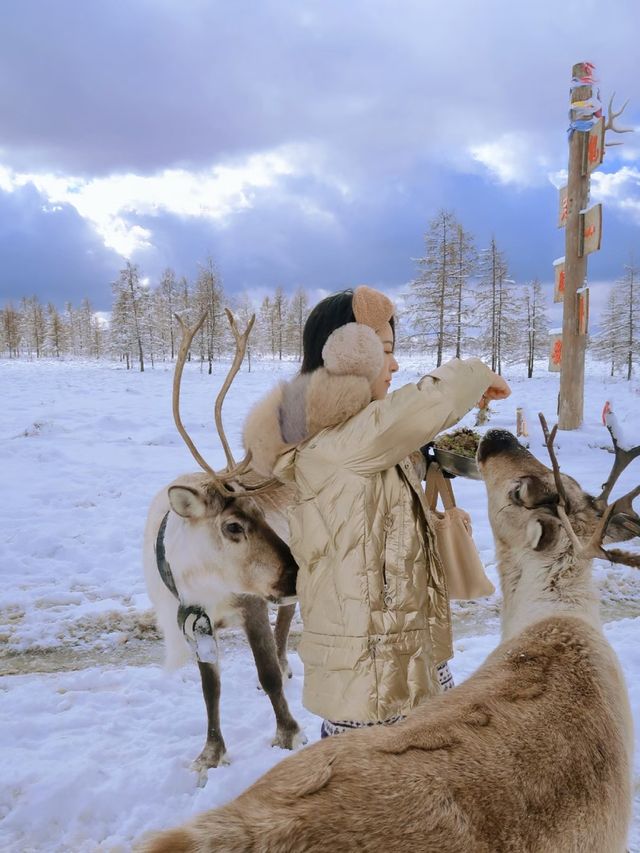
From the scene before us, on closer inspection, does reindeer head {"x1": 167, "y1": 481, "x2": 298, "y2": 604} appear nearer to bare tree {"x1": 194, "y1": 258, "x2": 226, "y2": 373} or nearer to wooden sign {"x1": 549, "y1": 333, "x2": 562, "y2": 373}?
wooden sign {"x1": 549, "y1": 333, "x2": 562, "y2": 373}

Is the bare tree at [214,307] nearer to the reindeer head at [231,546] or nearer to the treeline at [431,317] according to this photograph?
the treeline at [431,317]

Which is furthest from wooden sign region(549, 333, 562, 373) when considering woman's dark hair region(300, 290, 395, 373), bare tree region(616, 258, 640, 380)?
bare tree region(616, 258, 640, 380)

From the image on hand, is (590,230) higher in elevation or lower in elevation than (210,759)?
higher

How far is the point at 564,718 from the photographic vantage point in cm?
154

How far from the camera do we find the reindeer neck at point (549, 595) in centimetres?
218

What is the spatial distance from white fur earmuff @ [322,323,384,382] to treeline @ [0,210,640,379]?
13.4 metres

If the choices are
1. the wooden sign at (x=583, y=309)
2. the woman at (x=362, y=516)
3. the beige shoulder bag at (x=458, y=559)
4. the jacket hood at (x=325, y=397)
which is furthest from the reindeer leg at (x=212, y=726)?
the wooden sign at (x=583, y=309)

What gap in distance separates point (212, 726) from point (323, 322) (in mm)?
2529

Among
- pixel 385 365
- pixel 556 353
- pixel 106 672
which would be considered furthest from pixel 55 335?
pixel 385 365

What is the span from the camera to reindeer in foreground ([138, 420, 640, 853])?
1.08 m

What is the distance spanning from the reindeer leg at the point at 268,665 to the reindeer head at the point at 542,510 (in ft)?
4.93

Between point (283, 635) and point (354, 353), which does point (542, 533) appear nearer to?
point (354, 353)

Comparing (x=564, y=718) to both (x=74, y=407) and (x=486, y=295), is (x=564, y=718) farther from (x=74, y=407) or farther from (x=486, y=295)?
(x=486, y=295)

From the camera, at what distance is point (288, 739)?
3.44 metres
